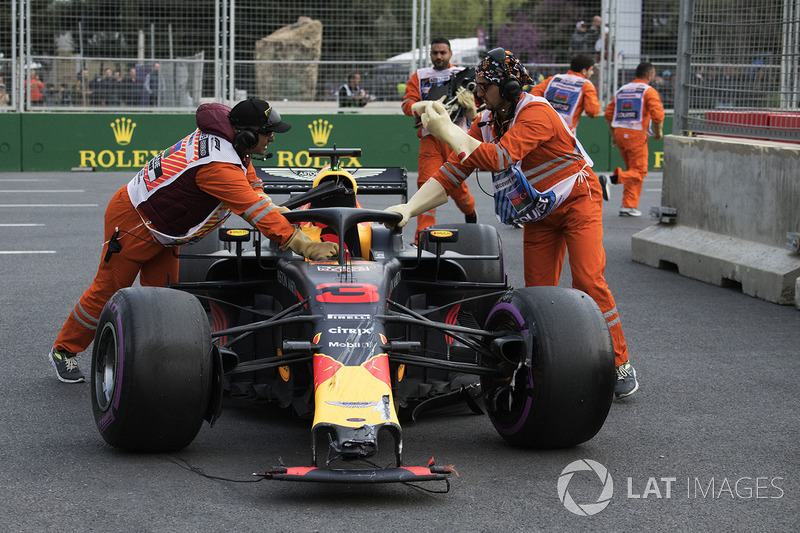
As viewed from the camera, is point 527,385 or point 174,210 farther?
point 174,210

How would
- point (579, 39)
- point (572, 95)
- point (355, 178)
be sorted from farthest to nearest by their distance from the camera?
1. point (579, 39)
2. point (572, 95)
3. point (355, 178)

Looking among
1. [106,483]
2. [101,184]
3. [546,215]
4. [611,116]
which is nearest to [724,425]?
[546,215]

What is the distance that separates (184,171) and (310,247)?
31.7 inches

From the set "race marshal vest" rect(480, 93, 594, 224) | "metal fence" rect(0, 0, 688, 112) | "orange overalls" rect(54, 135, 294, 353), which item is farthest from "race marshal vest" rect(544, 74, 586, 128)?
"orange overalls" rect(54, 135, 294, 353)

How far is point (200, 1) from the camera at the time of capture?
728 inches

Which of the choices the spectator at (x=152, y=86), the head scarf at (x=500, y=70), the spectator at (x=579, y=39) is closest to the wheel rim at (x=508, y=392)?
the head scarf at (x=500, y=70)

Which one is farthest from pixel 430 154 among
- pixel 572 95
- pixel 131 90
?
pixel 131 90

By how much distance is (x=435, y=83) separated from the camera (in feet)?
35.6

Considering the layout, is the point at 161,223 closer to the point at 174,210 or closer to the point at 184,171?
the point at 174,210

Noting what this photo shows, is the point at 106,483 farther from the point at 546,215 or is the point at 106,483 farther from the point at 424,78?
the point at 424,78

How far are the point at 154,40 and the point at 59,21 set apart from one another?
1528mm

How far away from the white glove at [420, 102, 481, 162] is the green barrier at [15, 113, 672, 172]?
12.0 m

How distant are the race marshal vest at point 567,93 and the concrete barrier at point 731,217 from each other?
2.77 metres

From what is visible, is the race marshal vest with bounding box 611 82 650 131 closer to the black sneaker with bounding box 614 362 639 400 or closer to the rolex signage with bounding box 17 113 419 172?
the rolex signage with bounding box 17 113 419 172
